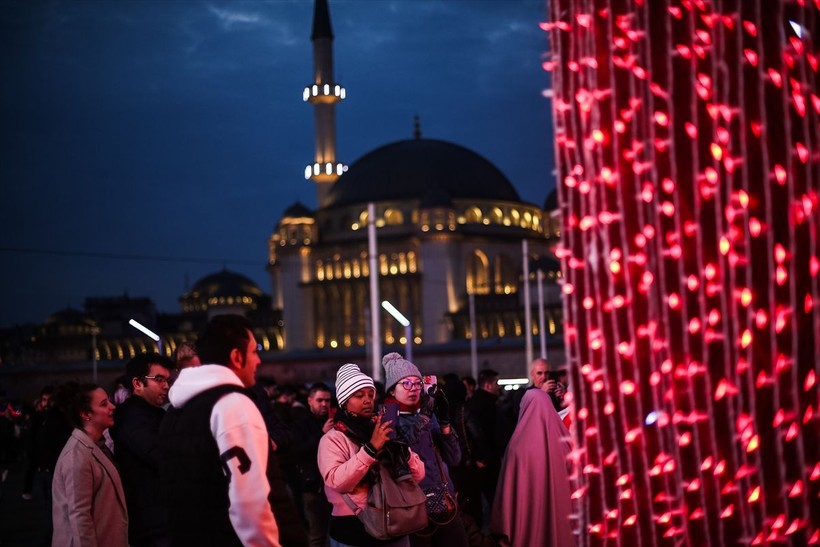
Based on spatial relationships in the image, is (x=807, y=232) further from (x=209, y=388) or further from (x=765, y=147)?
(x=209, y=388)

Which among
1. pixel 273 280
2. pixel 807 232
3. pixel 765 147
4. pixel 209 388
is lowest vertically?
pixel 209 388

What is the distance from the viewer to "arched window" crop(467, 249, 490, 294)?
78.4 m

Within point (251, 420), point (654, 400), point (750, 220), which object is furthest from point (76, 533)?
point (750, 220)

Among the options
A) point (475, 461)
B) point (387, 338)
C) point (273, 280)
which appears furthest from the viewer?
point (273, 280)

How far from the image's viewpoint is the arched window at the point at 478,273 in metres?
78.4

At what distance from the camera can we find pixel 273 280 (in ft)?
293

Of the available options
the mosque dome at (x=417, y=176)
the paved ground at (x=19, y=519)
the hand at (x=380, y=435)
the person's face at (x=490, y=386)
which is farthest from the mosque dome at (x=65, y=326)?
the hand at (x=380, y=435)

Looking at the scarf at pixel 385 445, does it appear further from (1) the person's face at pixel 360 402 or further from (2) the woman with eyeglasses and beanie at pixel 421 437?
(2) the woman with eyeglasses and beanie at pixel 421 437

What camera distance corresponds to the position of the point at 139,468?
707cm

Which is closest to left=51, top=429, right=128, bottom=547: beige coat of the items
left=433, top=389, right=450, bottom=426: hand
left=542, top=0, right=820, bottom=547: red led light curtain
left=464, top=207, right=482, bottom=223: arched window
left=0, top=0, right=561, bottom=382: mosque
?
left=433, top=389, right=450, bottom=426: hand

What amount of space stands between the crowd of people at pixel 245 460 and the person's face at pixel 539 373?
249mm

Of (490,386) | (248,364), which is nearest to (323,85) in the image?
(490,386)

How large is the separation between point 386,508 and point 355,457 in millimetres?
408

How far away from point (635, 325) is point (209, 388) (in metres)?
1.61
